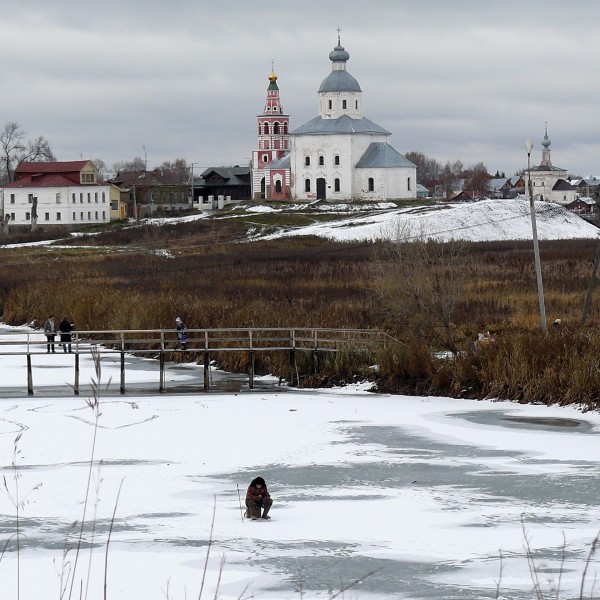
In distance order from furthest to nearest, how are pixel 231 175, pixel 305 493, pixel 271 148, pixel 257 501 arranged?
pixel 231 175 < pixel 271 148 < pixel 305 493 < pixel 257 501

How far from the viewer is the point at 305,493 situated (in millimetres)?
17203

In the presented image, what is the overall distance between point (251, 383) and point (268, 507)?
14.1 meters

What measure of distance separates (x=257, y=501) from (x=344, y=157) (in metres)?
87.8

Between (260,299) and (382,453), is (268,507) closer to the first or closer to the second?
(382,453)

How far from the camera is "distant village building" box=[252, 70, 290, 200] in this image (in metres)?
107

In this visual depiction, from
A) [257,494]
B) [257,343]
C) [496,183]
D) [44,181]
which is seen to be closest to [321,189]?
[44,181]

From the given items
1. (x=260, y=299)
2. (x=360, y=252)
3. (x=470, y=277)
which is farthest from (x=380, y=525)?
(x=360, y=252)

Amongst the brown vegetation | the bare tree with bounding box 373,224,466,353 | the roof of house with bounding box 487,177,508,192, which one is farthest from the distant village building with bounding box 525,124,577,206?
the bare tree with bounding box 373,224,466,353

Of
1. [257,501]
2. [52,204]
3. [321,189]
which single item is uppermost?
[321,189]

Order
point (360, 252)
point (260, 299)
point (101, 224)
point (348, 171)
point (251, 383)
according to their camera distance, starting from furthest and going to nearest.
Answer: point (348, 171) < point (101, 224) < point (360, 252) < point (260, 299) < point (251, 383)

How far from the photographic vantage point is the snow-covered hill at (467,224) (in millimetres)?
74500

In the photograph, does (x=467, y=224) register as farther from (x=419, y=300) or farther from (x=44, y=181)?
(x=419, y=300)

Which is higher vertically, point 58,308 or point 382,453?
point 58,308

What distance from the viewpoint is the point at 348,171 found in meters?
102
